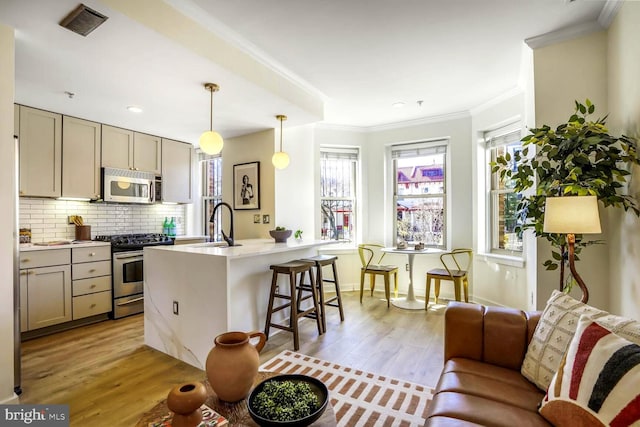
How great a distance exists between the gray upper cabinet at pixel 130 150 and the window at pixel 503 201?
4.73m

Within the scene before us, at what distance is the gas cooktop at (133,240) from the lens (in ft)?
12.4

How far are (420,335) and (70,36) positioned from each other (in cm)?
371

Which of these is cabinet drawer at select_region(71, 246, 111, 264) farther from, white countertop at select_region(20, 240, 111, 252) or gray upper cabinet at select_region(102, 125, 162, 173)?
gray upper cabinet at select_region(102, 125, 162, 173)

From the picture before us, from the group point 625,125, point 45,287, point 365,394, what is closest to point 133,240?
point 45,287

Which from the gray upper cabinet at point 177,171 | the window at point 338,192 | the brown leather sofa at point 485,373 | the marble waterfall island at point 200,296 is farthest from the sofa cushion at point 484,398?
the gray upper cabinet at point 177,171

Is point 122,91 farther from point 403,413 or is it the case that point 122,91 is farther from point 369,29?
point 403,413

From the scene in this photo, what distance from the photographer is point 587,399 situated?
0.99 metres

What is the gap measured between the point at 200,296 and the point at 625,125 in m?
3.20

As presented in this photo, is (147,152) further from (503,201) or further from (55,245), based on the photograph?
(503,201)

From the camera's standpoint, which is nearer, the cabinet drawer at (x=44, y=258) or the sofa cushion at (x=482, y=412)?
the sofa cushion at (x=482, y=412)

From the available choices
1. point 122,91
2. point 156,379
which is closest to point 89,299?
point 156,379

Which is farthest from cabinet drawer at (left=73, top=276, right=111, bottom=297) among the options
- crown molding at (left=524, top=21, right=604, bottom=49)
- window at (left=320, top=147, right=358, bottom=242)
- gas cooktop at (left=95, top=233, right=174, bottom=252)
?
crown molding at (left=524, top=21, right=604, bottom=49)

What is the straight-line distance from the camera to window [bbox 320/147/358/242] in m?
5.01

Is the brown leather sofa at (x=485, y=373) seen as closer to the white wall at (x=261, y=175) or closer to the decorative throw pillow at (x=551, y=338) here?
the decorative throw pillow at (x=551, y=338)
